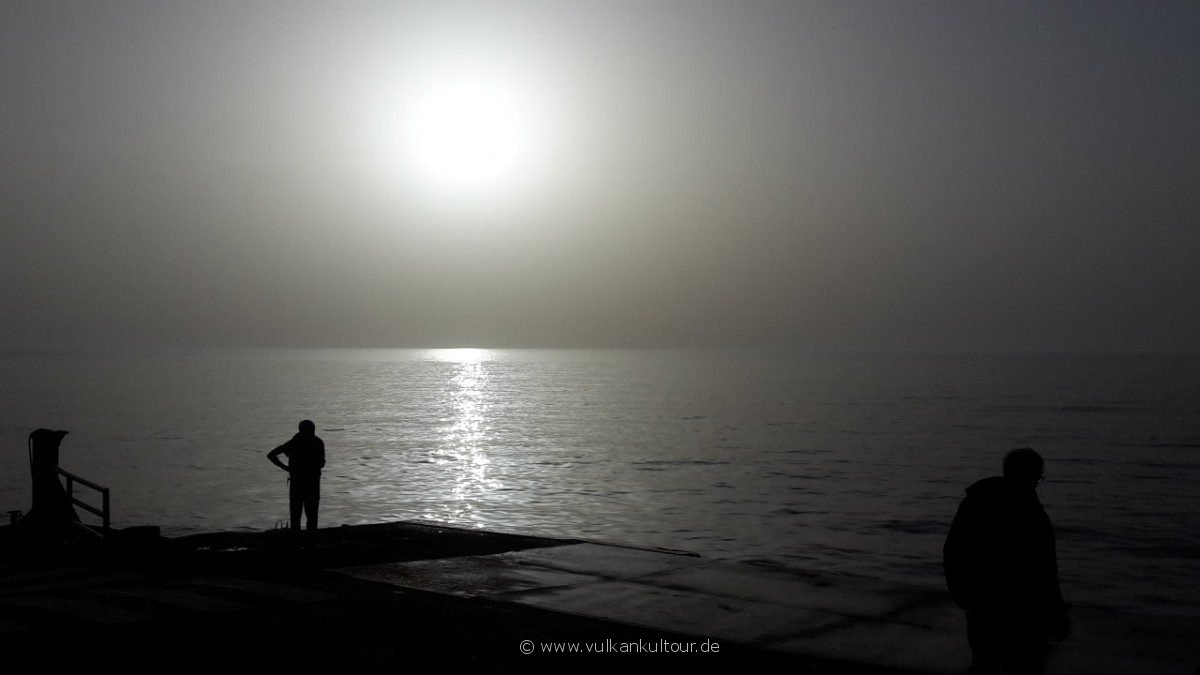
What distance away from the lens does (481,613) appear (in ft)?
34.8

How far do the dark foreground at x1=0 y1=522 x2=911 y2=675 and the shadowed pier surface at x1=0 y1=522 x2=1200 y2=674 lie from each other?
3cm

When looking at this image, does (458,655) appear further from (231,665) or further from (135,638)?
(135,638)

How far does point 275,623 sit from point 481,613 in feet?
6.58

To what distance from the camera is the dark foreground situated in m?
8.82

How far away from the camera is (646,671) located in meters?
8.55

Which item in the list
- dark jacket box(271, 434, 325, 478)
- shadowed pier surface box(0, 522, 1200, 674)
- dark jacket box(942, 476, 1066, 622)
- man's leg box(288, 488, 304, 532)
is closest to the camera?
dark jacket box(942, 476, 1066, 622)

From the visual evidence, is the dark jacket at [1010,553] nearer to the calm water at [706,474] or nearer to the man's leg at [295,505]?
the man's leg at [295,505]

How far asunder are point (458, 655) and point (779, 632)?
307cm

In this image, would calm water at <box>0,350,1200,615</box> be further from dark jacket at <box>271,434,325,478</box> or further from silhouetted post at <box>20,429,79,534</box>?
silhouetted post at <box>20,429,79,534</box>

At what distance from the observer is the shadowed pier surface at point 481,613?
9055mm

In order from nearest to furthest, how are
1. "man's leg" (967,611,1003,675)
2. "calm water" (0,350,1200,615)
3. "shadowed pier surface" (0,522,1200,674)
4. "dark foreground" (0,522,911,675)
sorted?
"man's leg" (967,611,1003,675), "dark foreground" (0,522,911,675), "shadowed pier surface" (0,522,1200,674), "calm water" (0,350,1200,615)

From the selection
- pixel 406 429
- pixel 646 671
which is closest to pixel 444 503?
pixel 646 671

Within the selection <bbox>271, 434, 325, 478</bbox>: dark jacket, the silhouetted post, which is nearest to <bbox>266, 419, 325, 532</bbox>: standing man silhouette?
<bbox>271, 434, 325, 478</bbox>: dark jacket

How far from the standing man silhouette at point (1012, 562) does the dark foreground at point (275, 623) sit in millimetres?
1922
